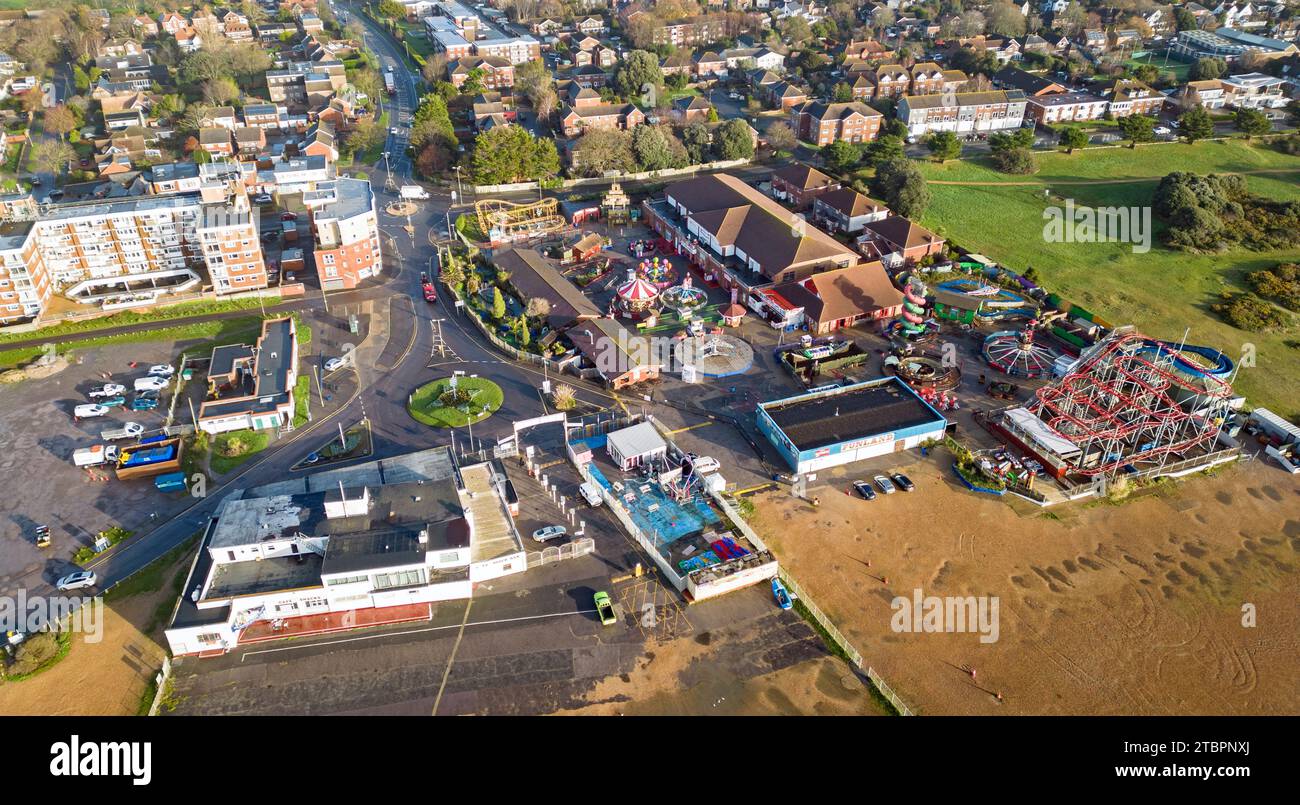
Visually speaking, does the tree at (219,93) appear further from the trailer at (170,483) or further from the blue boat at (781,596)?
the blue boat at (781,596)

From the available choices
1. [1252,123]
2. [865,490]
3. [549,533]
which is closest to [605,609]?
[549,533]

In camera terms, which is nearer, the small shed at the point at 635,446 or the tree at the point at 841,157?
the small shed at the point at 635,446

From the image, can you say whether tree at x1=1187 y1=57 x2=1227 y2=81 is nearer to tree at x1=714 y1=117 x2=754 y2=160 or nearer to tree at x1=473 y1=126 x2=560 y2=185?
tree at x1=714 y1=117 x2=754 y2=160

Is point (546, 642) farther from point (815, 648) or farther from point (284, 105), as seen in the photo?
point (284, 105)

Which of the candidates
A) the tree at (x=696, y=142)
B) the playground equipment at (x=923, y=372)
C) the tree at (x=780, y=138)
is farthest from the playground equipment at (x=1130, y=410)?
the tree at (x=780, y=138)

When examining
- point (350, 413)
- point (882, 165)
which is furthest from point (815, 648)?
point (882, 165)

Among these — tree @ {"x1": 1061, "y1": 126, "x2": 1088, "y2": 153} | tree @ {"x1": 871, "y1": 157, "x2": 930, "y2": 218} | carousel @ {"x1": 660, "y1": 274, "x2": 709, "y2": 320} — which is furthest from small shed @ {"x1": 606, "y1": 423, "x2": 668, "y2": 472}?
tree @ {"x1": 1061, "y1": 126, "x2": 1088, "y2": 153}

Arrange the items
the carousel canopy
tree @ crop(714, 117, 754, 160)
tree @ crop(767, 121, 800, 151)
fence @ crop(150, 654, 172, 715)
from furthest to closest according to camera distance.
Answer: tree @ crop(767, 121, 800, 151)
tree @ crop(714, 117, 754, 160)
the carousel canopy
fence @ crop(150, 654, 172, 715)
